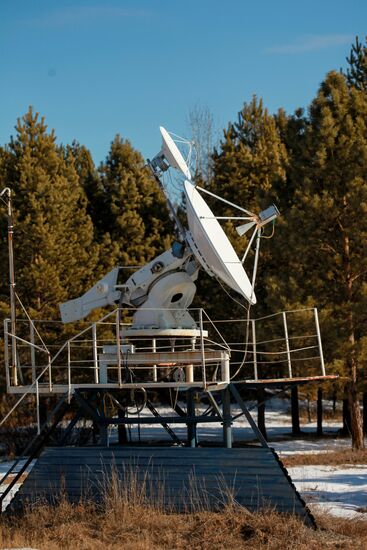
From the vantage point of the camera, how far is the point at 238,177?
40188 mm

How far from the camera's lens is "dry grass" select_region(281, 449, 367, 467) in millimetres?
25859

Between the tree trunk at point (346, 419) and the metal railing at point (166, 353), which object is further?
the tree trunk at point (346, 419)

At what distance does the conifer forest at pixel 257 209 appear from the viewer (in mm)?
30375

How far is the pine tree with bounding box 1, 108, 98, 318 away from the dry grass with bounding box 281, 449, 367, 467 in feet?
39.2

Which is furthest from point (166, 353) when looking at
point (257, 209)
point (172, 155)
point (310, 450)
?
point (257, 209)

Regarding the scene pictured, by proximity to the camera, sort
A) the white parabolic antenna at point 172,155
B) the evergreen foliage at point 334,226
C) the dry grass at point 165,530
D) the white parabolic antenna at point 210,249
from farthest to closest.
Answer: the evergreen foliage at point 334,226 < the white parabolic antenna at point 172,155 < the white parabolic antenna at point 210,249 < the dry grass at point 165,530

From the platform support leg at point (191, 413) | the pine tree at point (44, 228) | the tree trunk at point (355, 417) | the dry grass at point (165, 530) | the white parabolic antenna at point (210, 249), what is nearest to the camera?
the dry grass at point (165, 530)

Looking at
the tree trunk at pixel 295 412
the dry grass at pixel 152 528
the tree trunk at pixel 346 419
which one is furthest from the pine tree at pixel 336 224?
the dry grass at pixel 152 528

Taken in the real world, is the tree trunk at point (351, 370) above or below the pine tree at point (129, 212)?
below

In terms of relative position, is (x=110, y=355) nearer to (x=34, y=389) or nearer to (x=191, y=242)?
(x=34, y=389)

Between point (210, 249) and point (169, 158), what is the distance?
2554 mm

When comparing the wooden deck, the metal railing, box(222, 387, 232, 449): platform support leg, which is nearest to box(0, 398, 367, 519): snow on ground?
the wooden deck

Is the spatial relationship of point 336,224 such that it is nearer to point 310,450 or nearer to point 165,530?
point 310,450

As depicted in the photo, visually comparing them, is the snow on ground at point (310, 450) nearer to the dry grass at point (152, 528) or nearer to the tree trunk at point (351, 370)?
the tree trunk at point (351, 370)
